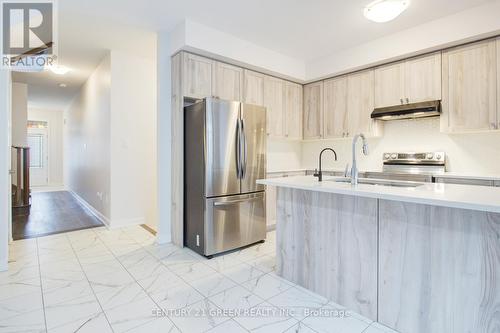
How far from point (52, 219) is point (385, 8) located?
572cm

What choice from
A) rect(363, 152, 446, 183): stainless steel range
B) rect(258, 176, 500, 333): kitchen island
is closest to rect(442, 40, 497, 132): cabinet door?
rect(363, 152, 446, 183): stainless steel range

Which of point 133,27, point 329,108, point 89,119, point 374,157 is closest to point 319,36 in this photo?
point 329,108

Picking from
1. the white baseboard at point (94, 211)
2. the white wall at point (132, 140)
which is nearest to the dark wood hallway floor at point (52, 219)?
the white baseboard at point (94, 211)

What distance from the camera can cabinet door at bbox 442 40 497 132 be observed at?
2.93m

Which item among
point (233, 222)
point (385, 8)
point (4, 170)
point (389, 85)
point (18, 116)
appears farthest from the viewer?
point (18, 116)

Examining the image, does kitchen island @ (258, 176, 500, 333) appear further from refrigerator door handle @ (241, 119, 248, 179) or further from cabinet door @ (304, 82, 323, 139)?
cabinet door @ (304, 82, 323, 139)

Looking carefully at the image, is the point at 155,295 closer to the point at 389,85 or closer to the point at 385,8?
the point at 385,8

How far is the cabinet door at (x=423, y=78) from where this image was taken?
3.28 m

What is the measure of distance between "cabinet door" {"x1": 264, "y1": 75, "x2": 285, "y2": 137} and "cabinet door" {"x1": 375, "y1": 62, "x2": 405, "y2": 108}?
1433 mm

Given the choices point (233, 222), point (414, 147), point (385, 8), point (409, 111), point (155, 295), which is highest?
point (385, 8)

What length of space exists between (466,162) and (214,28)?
356 centimetres

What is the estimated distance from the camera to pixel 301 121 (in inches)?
189

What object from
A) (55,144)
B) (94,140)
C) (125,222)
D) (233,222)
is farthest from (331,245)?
(55,144)

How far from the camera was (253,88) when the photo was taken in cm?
396
